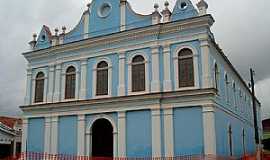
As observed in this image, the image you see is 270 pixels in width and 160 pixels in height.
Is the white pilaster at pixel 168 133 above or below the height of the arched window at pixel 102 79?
below

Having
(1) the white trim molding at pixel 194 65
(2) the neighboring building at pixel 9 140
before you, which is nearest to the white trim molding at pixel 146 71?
(1) the white trim molding at pixel 194 65

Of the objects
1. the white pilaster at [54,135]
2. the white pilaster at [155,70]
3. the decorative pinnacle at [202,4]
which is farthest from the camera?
the white pilaster at [54,135]

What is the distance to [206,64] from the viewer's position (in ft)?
60.7

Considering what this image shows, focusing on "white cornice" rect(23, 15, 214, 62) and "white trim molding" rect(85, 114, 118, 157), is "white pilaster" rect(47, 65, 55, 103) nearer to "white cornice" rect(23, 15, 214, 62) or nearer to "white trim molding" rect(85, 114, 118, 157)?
"white cornice" rect(23, 15, 214, 62)

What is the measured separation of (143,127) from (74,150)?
15.8 ft

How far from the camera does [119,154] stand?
1969 centimetres

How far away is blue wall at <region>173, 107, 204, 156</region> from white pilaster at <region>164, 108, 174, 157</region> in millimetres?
209

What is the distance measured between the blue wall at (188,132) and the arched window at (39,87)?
9.99 metres

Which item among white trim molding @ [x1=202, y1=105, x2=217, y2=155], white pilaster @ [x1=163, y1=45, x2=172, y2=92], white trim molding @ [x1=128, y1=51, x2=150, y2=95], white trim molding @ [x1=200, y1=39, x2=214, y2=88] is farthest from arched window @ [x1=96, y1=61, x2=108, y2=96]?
white trim molding @ [x1=202, y1=105, x2=217, y2=155]

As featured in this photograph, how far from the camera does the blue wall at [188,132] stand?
17953 millimetres

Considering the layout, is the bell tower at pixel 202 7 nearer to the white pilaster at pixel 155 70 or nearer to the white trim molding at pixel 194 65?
the white trim molding at pixel 194 65

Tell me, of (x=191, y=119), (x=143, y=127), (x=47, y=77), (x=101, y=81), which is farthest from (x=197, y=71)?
(x=47, y=77)

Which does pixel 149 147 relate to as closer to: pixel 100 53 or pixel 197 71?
pixel 197 71

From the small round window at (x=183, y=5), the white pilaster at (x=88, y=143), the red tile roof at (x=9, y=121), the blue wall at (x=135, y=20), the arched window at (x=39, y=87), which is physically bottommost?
the white pilaster at (x=88, y=143)
